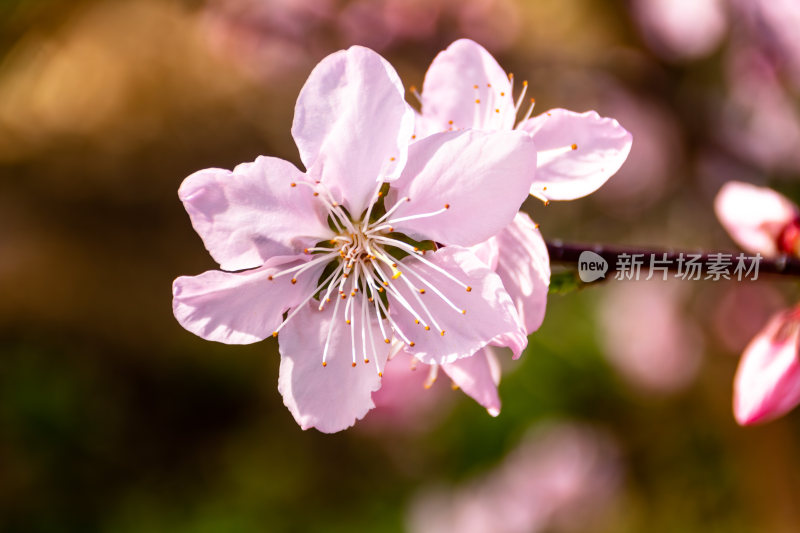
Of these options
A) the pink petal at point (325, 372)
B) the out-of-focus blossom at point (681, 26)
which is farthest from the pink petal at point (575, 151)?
the out-of-focus blossom at point (681, 26)

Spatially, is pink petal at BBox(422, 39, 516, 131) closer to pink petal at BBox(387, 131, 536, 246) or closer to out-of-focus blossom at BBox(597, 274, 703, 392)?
pink petal at BBox(387, 131, 536, 246)

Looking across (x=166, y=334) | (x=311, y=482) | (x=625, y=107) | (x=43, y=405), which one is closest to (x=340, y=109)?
(x=625, y=107)

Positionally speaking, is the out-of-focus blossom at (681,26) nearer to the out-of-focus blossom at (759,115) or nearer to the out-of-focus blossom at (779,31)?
the out-of-focus blossom at (759,115)

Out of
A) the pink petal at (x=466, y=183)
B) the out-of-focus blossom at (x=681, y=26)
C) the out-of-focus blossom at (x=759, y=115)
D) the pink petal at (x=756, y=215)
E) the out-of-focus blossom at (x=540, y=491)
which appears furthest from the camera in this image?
the out-of-focus blossom at (x=681, y=26)

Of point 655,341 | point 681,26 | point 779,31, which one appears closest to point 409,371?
point 655,341

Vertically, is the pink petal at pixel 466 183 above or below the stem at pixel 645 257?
above

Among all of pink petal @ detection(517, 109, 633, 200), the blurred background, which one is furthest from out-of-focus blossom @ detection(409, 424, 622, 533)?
pink petal @ detection(517, 109, 633, 200)

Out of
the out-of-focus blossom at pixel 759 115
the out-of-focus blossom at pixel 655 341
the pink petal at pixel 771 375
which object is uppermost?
the pink petal at pixel 771 375

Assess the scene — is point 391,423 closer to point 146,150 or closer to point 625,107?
point 625,107
